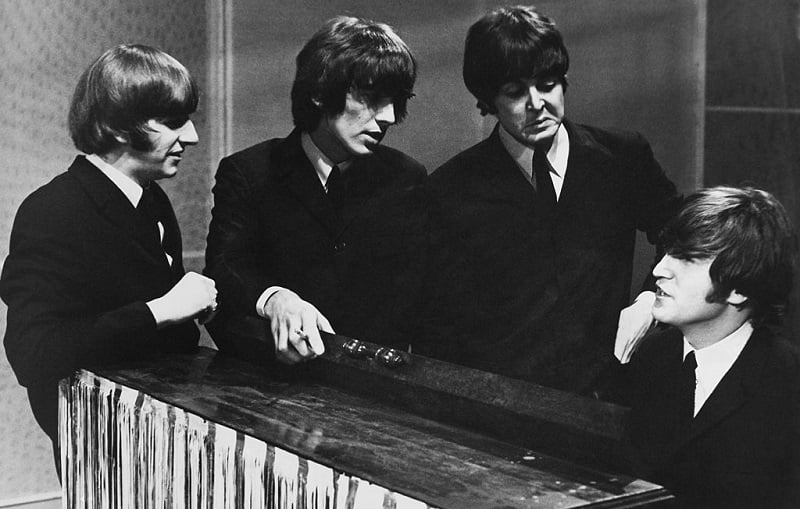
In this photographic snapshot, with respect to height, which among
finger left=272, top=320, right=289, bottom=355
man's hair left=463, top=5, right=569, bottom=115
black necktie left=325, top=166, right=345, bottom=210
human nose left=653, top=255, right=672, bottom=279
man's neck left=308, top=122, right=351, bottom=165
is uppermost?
man's hair left=463, top=5, right=569, bottom=115

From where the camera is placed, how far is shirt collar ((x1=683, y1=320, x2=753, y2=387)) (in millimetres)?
1370

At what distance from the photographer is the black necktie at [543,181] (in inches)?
65.5

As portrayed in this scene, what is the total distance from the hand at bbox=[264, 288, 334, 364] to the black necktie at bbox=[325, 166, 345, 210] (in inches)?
8.0

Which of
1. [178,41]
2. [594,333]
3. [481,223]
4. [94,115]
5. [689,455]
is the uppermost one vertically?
[178,41]

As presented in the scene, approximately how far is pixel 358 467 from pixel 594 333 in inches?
15.6

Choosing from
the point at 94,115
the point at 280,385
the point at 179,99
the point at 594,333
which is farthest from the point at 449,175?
the point at 94,115

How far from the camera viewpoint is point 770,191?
4.27ft

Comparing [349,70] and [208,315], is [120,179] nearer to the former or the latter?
[208,315]

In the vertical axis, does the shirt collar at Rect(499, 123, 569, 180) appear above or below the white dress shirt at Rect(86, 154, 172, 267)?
above

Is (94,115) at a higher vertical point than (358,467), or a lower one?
higher

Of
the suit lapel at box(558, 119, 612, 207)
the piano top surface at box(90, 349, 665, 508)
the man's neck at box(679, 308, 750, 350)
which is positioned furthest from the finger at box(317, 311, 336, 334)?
the man's neck at box(679, 308, 750, 350)

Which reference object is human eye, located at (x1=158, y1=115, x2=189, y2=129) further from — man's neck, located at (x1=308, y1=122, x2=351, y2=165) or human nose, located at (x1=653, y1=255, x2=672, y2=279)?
human nose, located at (x1=653, y1=255, x2=672, y2=279)

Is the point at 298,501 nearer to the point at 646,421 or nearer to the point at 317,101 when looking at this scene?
the point at 646,421

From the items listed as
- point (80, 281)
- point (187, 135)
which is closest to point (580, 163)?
point (187, 135)
